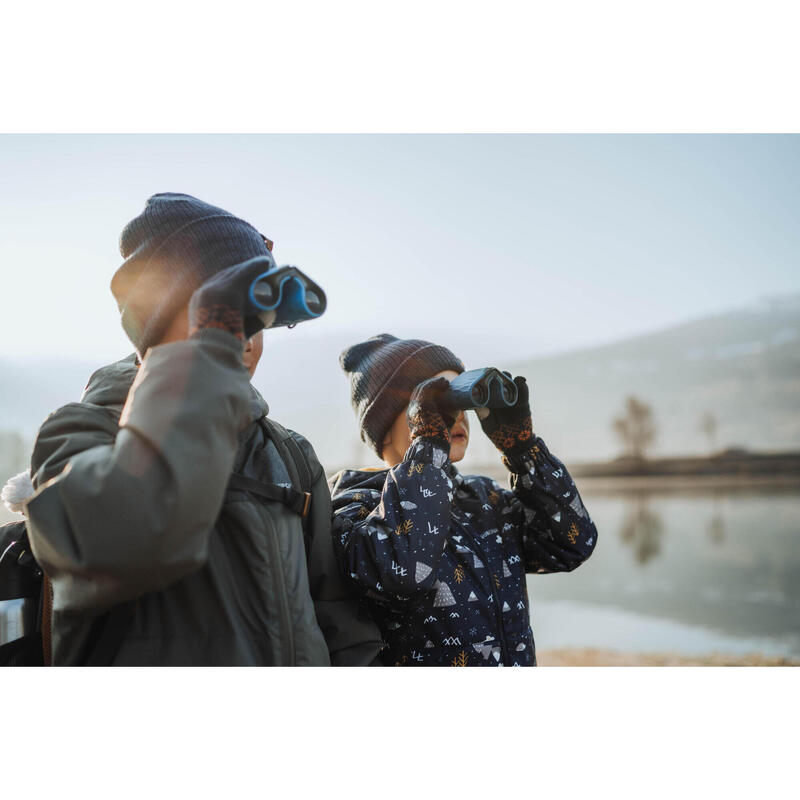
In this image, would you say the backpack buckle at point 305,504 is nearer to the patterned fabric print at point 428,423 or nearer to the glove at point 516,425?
the patterned fabric print at point 428,423

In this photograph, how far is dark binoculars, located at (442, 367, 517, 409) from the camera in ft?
4.14

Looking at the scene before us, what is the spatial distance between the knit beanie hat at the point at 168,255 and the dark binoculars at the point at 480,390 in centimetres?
47

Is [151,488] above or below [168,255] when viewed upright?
below

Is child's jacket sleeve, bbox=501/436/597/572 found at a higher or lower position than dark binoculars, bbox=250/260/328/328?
lower

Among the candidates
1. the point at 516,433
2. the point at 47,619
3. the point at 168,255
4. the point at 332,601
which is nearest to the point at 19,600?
the point at 47,619

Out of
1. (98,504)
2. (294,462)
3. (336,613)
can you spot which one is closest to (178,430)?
(98,504)

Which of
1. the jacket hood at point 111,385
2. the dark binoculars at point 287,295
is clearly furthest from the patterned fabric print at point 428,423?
the jacket hood at point 111,385

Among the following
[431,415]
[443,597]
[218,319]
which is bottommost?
[443,597]

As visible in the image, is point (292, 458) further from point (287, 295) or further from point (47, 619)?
point (47, 619)

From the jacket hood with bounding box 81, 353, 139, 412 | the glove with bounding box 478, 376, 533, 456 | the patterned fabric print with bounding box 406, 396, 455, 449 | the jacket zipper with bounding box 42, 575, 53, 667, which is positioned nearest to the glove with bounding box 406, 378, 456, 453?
the patterned fabric print with bounding box 406, 396, 455, 449

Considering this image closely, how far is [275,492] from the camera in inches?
39.1

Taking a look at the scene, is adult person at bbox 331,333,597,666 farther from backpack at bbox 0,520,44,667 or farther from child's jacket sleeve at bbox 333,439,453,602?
backpack at bbox 0,520,44,667

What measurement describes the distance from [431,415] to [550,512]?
1.11 feet

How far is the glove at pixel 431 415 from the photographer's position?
1282mm
